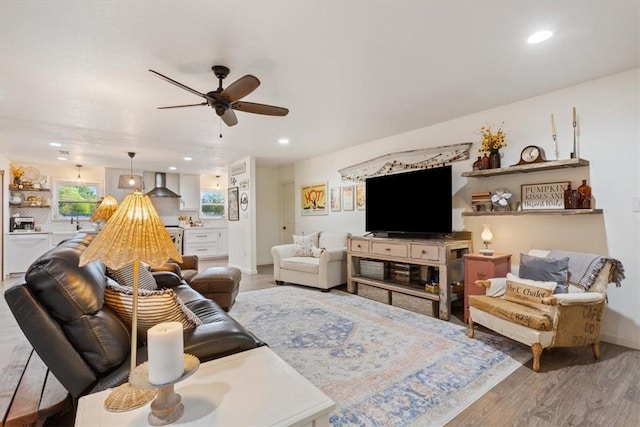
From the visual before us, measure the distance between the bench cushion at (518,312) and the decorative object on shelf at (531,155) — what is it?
145 centimetres

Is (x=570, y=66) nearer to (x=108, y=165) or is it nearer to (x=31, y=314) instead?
(x=31, y=314)

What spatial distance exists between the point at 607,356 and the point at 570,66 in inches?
95.3

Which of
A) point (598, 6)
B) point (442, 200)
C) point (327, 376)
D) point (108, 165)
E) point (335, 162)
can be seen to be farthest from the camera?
point (108, 165)

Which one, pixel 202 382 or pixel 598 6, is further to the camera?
pixel 598 6

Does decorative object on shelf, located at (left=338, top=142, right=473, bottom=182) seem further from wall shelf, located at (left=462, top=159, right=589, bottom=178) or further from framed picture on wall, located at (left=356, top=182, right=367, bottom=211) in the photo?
wall shelf, located at (left=462, top=159, right=589, bottom=178)

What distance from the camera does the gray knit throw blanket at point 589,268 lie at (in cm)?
255

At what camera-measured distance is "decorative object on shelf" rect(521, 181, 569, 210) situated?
10.0 ft

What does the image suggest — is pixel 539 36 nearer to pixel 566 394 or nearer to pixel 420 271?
pixel 566 394

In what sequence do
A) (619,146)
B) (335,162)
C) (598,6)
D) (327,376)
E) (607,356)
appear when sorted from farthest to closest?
(335,162), (619,146), (607,356), (327,376), (598,6)

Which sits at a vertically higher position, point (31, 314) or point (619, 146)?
point (619, 146)

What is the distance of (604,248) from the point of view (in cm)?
284

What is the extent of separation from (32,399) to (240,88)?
6.98 feet

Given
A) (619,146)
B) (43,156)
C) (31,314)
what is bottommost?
(31,314)

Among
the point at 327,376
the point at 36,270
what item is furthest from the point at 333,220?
the point at 36,270
